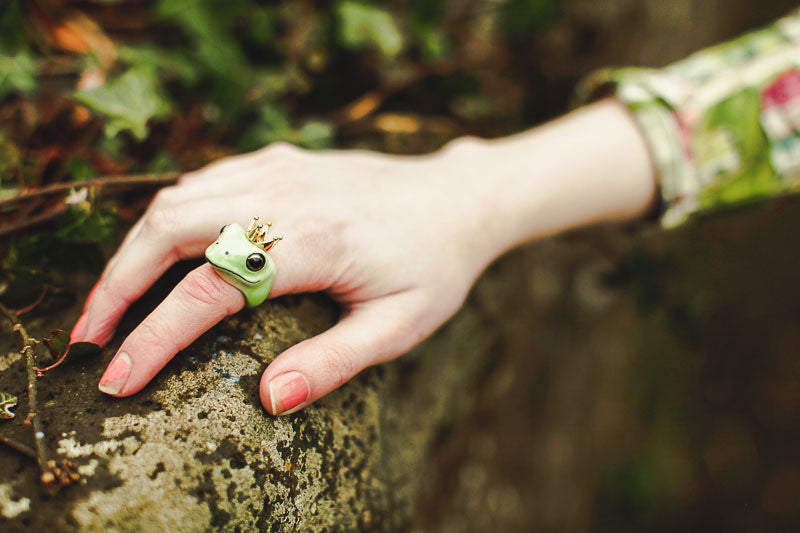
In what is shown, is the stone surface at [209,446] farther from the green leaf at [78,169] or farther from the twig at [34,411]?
the green leaf at [78,169]

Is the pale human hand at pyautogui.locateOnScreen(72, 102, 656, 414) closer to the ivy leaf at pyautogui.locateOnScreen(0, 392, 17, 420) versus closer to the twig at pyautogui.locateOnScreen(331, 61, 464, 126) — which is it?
the ivy leaf at pyautogui.locateOnScreen(0, 392, 17, 420)

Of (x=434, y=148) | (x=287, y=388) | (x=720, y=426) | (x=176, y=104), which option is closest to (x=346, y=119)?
(x=434, y=148)

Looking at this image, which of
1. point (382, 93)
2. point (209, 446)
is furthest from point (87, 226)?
point (382, 93)

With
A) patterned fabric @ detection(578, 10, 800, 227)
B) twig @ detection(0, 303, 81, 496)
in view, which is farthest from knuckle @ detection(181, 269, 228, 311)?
patterned fabric @ detection(578, 10, 800, 227)

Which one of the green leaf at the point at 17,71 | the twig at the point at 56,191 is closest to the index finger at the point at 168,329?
the twig at the point at 56,191

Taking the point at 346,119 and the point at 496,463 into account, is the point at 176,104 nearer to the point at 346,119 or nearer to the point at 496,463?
the point at 346,119

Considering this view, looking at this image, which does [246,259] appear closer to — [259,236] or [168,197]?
[259,236]
